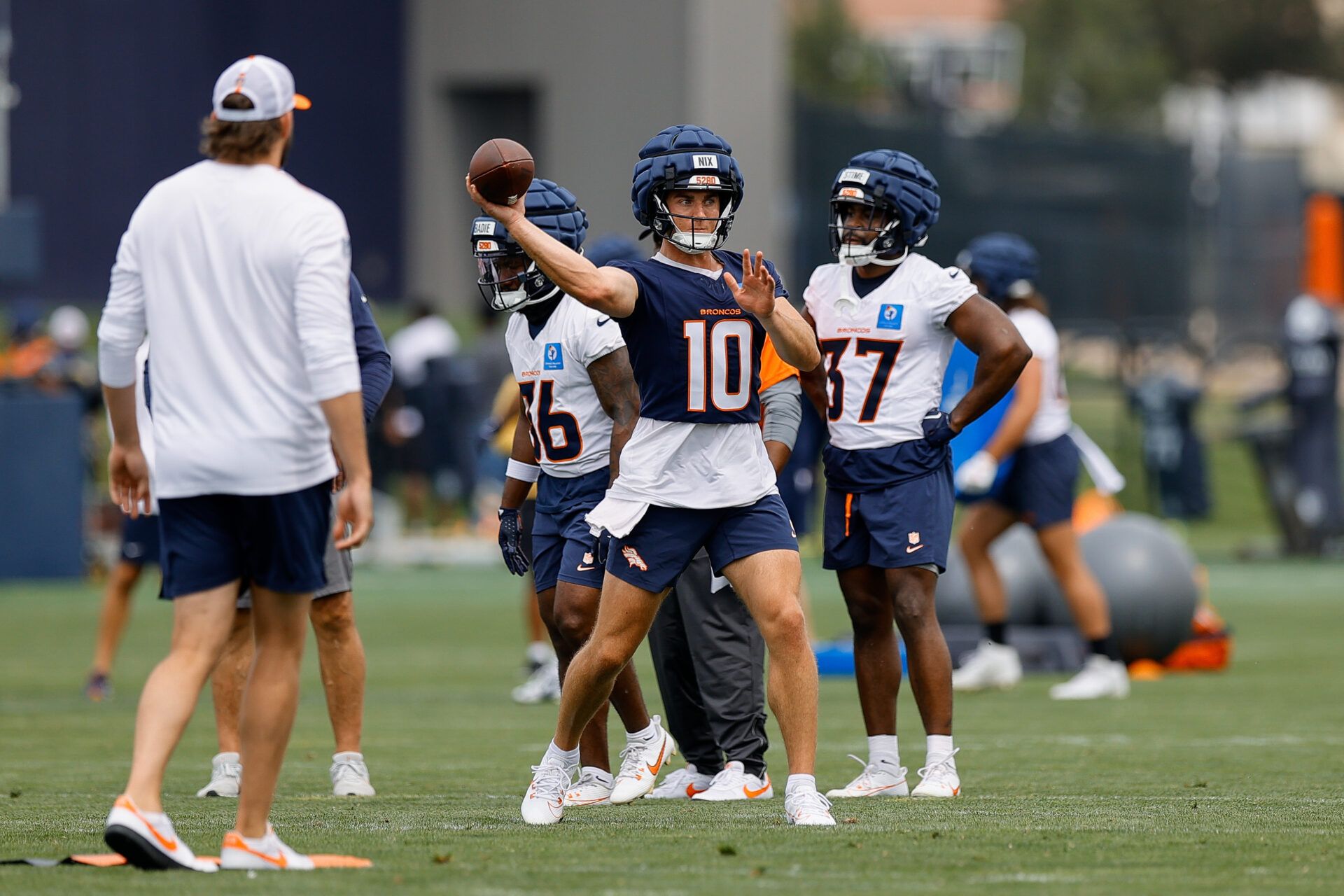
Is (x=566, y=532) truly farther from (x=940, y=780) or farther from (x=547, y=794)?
(x=940, y=780)

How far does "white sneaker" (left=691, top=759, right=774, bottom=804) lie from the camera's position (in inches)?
285

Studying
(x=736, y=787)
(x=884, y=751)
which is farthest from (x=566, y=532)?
(x=884, y=751)

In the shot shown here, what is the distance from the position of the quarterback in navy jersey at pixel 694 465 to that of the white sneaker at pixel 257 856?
114 cm

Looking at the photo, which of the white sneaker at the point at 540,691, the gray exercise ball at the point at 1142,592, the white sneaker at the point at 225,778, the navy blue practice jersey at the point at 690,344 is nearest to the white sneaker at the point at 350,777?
the white sneaker at the point at 225,778

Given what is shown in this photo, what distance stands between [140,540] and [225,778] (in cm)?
282

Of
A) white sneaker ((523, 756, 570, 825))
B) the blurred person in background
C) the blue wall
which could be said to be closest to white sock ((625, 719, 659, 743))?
white sneaker ((523, 756, 570, 825))

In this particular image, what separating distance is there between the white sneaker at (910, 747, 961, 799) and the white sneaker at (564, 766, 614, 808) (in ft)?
3.26

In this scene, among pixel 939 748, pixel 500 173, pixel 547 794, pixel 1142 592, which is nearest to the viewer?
pixel 500 173

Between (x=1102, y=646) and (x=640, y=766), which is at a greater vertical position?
(x=640, y=766)

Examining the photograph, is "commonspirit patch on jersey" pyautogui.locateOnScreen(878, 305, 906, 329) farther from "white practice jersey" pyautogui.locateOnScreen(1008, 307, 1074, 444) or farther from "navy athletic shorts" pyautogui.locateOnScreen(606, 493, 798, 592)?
"white practice jersey" pyautogui.locateOnScreen(1008, 307, 1074, 444)

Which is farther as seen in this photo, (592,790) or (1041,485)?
(1041,485)

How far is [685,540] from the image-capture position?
6.39m

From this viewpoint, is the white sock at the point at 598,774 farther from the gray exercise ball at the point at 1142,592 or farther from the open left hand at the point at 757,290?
the gray exercise ball at the point at 1142,592

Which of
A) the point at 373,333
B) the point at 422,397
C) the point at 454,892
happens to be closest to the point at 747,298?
the point at 373,333
